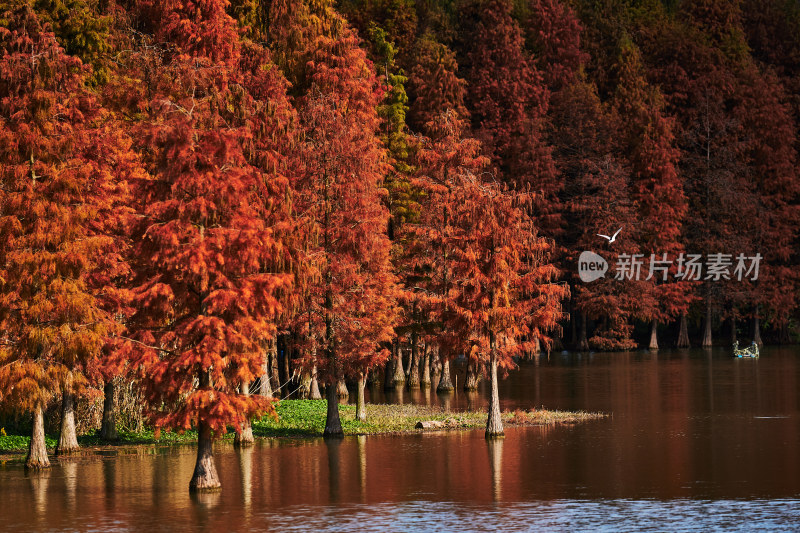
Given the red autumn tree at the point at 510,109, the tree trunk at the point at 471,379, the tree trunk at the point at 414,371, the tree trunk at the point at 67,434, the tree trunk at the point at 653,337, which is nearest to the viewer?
the tree trunk at the point at 67,434

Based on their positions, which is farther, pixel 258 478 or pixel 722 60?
pixel 722 60

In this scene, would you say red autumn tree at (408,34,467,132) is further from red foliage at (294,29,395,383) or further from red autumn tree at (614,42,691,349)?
red foliage at (294,29,395,383)

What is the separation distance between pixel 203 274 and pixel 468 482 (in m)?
10.7

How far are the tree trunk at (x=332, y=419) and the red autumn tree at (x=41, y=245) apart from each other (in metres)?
12.1

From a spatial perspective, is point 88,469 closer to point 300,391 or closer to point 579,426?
point 579,426

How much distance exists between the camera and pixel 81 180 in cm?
3959

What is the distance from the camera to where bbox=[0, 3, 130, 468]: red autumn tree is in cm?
3875

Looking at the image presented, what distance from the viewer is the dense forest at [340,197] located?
34656mm

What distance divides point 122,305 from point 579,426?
2144 cm

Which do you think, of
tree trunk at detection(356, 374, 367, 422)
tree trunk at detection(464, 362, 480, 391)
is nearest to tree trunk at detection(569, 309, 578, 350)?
tree trunk at detection(464, 362, 480, 391)

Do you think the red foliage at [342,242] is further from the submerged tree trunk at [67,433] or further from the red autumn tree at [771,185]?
the red autumn tree at [771,185]

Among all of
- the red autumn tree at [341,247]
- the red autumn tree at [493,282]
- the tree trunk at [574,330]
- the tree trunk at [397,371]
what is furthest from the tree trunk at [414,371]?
the tree trunk at [574,330]

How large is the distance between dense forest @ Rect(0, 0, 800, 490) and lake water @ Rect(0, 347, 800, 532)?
2.52m

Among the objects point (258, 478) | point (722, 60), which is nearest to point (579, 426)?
point (258, 478)
